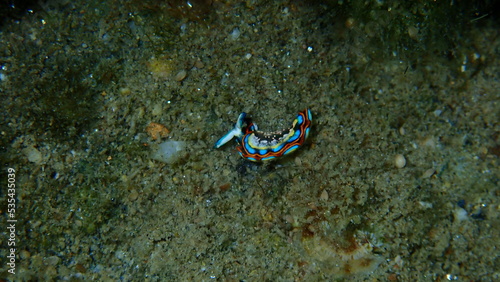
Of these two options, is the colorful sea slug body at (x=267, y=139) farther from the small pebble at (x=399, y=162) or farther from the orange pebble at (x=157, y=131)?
the small pebble at (x=399, y=162)

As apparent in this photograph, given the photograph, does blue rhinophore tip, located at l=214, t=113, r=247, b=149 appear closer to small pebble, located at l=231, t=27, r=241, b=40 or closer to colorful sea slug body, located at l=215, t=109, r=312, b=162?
colorful sea slug body, located at l=215, t=109, r=312, b=162

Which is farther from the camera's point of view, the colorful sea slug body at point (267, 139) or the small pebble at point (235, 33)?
the small pebble at point (235, 33)

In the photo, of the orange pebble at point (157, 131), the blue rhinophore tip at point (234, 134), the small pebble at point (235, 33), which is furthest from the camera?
the small pebble at point (235, 33)

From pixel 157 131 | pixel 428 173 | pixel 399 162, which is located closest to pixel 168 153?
pixel 157 131

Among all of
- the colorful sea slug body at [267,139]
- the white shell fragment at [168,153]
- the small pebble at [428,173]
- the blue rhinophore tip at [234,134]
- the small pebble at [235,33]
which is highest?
the small pebble at [235,33]

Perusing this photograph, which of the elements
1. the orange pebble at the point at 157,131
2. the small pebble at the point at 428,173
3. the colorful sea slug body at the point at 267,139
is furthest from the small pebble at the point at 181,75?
the small pebble at the point at 428,173

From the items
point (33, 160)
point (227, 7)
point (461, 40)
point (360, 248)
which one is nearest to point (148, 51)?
point (227, 7)
